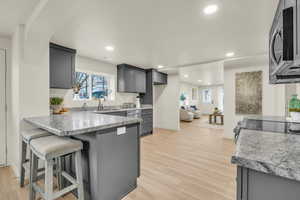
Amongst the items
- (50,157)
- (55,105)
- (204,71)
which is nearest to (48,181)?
(50,157)

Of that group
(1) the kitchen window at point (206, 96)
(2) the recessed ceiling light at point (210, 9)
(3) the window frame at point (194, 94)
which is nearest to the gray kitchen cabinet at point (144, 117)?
(2) the recessed ceiling light at point (210, 9)

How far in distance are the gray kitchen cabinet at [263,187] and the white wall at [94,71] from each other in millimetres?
3608

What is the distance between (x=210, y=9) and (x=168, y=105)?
169 inches

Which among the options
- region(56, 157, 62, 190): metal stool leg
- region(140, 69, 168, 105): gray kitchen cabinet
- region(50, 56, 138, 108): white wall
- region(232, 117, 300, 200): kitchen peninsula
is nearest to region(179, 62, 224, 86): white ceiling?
region(140, 69, 168, 105): gray kitchen cabinet

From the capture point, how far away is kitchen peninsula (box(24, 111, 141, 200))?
147 cm

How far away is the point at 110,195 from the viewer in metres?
1.59

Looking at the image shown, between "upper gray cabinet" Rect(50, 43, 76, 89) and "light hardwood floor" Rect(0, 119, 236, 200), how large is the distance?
176 centimetres

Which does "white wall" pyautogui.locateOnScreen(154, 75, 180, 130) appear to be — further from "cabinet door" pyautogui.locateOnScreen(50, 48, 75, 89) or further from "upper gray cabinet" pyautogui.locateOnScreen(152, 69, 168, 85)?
"cabinet door" pyautogui.locateOnScreen(50, 48, 75, 89)

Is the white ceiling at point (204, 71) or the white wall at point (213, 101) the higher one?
the white ceiling at point (204, 71)

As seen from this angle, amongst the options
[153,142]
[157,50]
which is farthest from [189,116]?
[157,50]

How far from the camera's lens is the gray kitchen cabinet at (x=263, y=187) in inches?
21.0

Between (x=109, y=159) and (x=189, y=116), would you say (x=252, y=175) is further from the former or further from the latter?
(x=189, y=116)

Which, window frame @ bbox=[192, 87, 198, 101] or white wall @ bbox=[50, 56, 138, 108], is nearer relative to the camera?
white wall @ bbox=[50, 56, 138, 108]

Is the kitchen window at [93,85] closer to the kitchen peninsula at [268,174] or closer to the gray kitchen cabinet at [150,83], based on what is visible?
the gray kitchen cabinet at [150,83]
